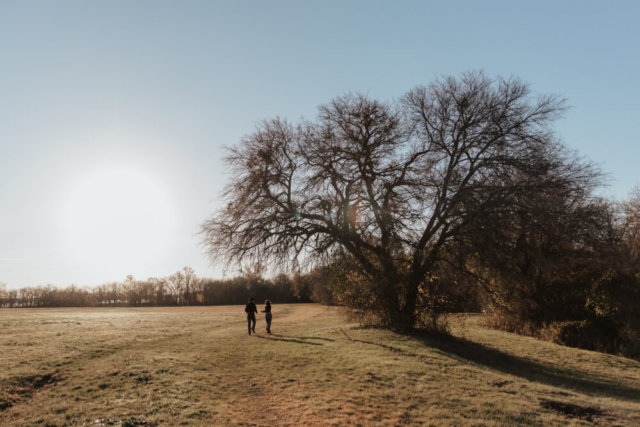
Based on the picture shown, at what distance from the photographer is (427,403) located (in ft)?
27.6

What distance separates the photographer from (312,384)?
10.2 m

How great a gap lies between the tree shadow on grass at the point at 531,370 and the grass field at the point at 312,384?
9 cm

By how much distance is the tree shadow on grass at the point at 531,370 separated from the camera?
39.5 feet

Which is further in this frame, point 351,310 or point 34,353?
point 351,310

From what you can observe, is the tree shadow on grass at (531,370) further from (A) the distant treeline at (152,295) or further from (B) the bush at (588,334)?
(A) the distant treeline at (152,295)

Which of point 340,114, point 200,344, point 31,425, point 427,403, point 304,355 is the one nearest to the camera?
point 31,425

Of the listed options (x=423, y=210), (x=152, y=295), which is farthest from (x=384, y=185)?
(x=152, y=295)

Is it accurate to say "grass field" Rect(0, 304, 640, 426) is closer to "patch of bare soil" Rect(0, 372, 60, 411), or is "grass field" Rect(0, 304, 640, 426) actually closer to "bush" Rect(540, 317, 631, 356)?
"patch of bare soil" Rect(0, 372, 60, 411)

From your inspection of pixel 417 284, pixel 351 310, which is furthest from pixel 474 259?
pixel 351 310

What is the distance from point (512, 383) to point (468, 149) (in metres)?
11.5

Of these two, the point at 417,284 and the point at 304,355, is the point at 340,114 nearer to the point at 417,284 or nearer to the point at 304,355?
the point at 417,284

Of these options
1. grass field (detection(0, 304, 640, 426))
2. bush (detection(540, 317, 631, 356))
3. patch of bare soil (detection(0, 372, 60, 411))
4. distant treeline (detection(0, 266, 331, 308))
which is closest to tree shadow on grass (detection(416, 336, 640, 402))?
grass field (detection(0, 304, 640, 426))

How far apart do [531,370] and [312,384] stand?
32.0 ft

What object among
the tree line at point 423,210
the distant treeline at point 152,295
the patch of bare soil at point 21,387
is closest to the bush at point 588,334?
the tree line at point 423,210
